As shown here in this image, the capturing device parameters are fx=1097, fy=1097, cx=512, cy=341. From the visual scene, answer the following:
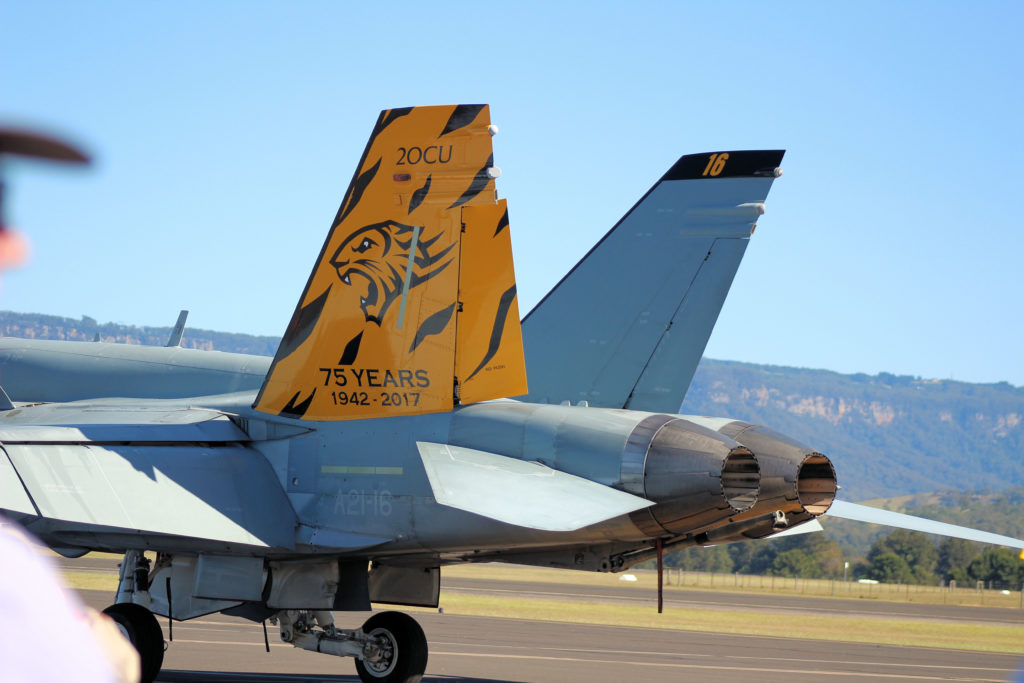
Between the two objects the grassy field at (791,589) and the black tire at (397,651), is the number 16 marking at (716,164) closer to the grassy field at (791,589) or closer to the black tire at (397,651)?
the black tire at (397,651)

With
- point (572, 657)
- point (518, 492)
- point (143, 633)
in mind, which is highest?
point (518, 492)

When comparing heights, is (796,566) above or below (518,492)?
below

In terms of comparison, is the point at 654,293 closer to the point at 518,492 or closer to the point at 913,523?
the point at 518,492

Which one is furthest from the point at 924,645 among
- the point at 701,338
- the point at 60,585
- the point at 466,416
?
the point at 60,585

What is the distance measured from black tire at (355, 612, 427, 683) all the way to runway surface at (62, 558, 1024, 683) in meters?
Result: 2.04

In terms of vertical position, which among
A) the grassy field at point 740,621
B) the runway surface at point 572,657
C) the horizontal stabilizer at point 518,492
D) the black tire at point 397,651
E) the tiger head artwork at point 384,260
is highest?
the tiger head artwork at point 384,260

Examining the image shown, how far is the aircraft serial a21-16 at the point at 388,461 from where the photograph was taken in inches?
382

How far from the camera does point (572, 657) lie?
18172 millimetres

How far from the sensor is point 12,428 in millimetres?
10109

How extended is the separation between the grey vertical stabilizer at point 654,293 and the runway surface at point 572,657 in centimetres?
446

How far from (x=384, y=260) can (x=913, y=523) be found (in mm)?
7072

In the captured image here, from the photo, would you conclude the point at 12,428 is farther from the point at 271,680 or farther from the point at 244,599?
the point at 271,680

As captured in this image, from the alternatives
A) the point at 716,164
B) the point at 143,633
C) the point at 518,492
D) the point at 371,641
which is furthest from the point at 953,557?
the point at 143,633

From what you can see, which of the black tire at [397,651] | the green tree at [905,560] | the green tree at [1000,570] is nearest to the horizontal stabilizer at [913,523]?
the black tire at [397,651]
